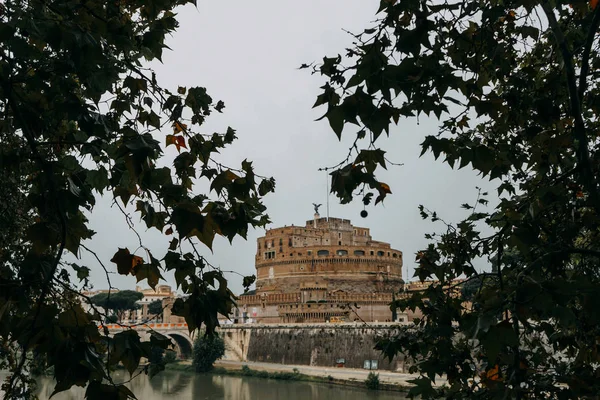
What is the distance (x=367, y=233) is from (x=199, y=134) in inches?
1662

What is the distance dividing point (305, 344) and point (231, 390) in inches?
267

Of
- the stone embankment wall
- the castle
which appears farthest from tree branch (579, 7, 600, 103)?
the castle

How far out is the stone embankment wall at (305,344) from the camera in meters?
25.3

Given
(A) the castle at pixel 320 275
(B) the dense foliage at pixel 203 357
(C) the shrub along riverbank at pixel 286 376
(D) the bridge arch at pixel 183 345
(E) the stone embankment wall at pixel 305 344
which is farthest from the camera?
(D) the bridge arch at pixel 183 345

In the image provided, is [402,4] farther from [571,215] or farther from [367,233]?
[367,233]

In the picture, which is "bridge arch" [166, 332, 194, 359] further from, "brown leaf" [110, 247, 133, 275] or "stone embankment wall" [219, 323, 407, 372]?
"brown leaf" [110, 247, 133, 275]

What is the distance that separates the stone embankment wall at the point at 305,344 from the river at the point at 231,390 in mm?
3372

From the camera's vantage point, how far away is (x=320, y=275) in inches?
1437

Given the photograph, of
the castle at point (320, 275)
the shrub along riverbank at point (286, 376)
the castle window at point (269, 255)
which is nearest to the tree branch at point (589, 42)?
the shrub along riverbank at point (286, 376)

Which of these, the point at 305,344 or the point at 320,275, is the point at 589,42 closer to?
the point at 305,344

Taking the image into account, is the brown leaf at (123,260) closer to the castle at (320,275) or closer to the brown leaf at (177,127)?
the brown leaf at (177,127)

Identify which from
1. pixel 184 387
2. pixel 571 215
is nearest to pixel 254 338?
pixel 184 387

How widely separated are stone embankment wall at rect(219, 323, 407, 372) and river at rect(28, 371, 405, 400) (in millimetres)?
3372

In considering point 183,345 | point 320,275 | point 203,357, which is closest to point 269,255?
point 320,275
